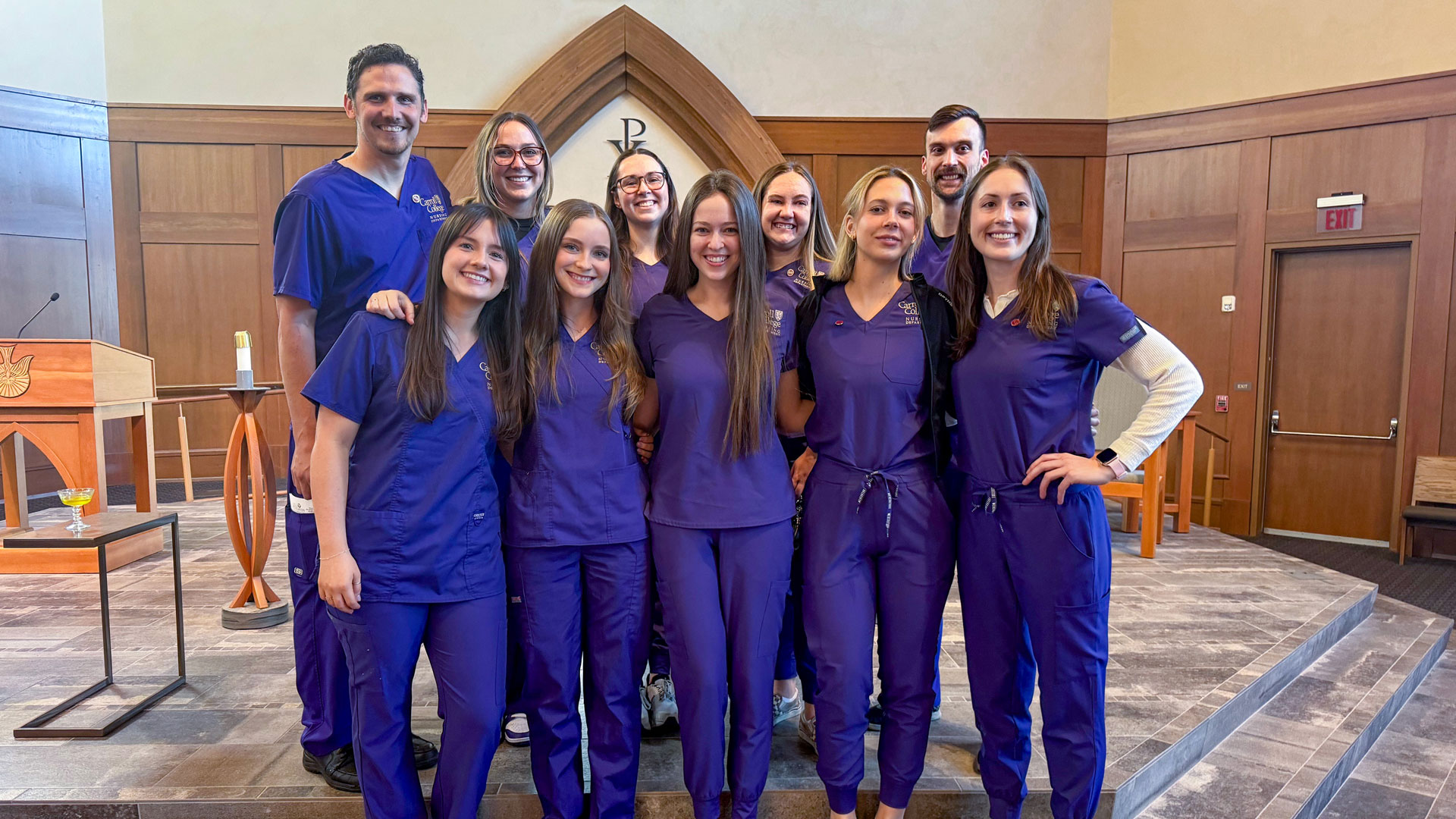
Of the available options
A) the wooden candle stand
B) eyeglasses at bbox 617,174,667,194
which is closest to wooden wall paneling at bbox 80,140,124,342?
the wooden candle stand

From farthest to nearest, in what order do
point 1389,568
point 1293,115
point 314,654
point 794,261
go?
1. point 1293,115
2. point 1389,568
3. point 794,261
4. point 314,654

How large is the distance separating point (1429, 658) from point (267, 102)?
8167 millimetres

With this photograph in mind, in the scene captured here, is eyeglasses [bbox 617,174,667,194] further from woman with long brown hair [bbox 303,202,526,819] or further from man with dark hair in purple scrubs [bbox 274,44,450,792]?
woman with long brown hair [bbox 303,202,526,819]

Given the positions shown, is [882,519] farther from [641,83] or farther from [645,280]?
[641,83]

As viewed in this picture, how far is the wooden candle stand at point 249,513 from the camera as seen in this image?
3.40 m

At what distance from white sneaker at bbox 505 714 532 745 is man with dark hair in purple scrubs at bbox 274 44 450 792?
42 centimetres

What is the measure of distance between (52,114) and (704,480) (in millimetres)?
7014

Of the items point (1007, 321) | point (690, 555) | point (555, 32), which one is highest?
point (555, 32)

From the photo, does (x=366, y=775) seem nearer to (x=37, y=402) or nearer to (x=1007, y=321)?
(x=1007, y=321)

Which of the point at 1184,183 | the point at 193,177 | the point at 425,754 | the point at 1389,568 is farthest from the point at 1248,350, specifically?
the point at 193,177

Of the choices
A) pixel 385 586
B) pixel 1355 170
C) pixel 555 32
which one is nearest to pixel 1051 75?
pixel 1355 170

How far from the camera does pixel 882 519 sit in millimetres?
1871

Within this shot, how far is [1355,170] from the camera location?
5.65 m

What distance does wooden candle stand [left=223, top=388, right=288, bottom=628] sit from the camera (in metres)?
3.40
